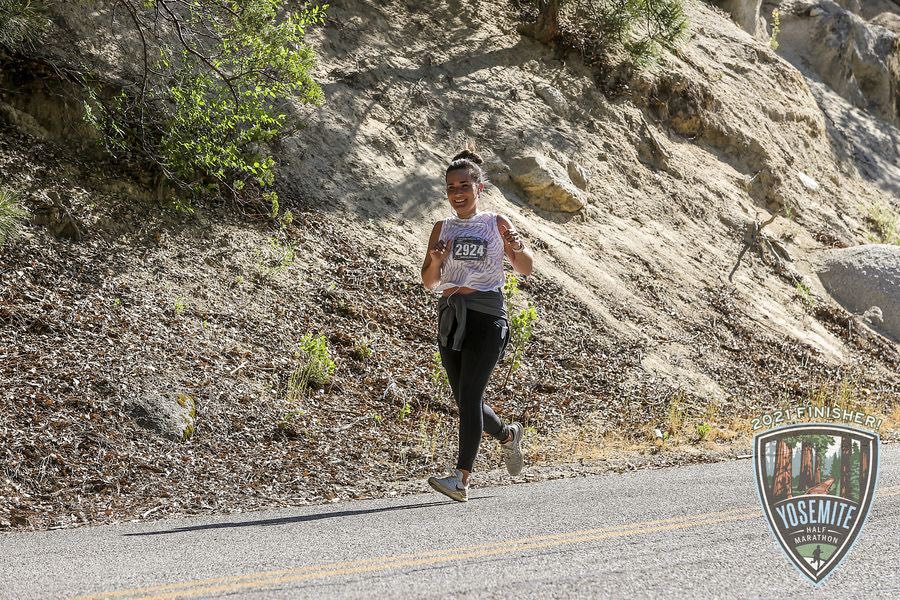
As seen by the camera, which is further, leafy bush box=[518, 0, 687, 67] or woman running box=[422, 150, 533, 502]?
leafy bush box=[518, 0, 687, 67]

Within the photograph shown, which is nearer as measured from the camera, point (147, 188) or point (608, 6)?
point (147, 188)

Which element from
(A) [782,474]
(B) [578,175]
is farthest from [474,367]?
(B) [578,175]

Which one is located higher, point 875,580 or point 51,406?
point 875,580

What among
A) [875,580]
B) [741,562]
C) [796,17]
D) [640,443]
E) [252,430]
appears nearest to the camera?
[875,580]

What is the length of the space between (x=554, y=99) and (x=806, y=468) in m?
10.4

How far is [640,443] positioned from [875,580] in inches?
202

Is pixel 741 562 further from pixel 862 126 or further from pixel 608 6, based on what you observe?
pixel 862 126

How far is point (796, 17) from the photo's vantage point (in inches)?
951

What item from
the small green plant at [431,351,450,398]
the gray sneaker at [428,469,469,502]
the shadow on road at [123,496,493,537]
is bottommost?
the small green plant at [431,351,450,398]

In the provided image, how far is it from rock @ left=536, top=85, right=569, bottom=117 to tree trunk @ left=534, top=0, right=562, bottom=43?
1167mm

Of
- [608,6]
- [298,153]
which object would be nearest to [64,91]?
[298,153]

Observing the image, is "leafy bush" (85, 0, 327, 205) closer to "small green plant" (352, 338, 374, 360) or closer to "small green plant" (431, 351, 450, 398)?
"small green plant" (352, 338, 374, 360)

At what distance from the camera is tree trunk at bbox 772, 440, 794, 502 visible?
14.2 ft
